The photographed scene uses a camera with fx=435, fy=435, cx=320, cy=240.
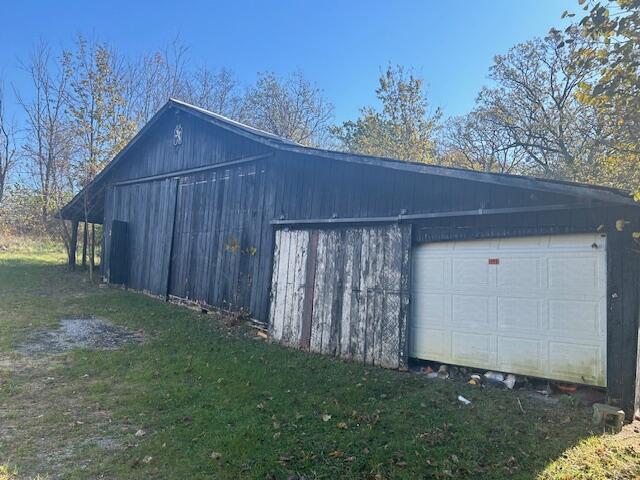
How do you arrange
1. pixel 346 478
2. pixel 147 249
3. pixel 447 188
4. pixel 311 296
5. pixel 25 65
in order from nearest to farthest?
pixel 346 478
pixel 447 188
pixel 311 296
pixel 147 249
pixel 25 65

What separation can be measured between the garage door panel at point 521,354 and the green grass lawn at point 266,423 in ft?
1.25

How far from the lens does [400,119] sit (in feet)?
76.5

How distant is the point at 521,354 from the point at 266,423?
3363 mm

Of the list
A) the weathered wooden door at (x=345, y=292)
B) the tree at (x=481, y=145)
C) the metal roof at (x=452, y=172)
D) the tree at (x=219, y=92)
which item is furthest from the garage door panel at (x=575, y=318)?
the tree at (x=219, y=92)

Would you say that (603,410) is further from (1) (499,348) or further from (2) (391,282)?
(2) (391,282)

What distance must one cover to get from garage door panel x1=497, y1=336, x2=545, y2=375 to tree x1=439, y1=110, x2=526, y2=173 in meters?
13.3

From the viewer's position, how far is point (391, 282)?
267 inches

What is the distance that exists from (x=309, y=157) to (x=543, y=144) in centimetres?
1223

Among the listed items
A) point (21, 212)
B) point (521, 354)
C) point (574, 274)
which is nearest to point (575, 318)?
point (574, 274)

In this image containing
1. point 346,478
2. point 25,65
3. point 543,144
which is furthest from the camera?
point 25,65

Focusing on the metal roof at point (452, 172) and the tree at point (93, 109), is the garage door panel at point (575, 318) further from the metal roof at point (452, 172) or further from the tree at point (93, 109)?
the tree at point (93, 109)

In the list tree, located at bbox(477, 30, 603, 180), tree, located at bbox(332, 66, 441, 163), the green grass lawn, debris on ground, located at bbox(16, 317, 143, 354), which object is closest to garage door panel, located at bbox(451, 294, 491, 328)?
the green grass lawn

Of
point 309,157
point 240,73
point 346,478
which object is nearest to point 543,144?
point 309,157

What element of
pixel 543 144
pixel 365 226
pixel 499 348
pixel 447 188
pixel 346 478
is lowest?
pixel 346 478
